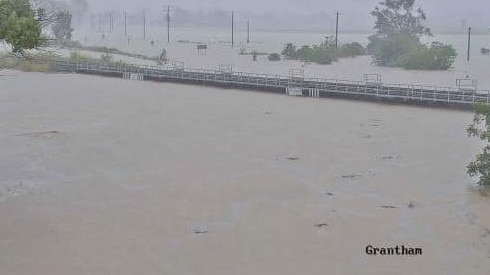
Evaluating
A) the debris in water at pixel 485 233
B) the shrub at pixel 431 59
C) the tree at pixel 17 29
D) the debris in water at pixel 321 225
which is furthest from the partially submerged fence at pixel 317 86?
the tree at pixel 17 29

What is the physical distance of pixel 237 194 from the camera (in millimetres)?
16844

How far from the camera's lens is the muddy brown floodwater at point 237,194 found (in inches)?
482

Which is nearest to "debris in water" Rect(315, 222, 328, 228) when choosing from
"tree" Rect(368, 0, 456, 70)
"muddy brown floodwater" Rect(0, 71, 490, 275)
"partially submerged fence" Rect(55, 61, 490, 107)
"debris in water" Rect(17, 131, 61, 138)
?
"muddy brown floodwater" Rect(0, 71, 490, 275)

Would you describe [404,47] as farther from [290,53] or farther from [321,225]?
[321,225]

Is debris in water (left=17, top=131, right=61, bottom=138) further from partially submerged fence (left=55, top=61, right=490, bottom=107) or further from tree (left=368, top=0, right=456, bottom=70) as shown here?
tree (left=368, top=0, right=456, bottom=70)

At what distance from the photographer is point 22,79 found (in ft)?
161

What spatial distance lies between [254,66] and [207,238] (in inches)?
2062

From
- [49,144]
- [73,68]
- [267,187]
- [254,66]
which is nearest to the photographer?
[267,187]

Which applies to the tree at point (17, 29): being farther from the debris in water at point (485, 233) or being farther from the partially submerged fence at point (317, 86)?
the partially submerged fence at point (317, 86)

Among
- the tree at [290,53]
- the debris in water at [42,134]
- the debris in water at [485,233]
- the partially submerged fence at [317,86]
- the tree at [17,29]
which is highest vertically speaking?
the tree at [290,53]

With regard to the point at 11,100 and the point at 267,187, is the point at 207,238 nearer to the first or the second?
the point at 267,187

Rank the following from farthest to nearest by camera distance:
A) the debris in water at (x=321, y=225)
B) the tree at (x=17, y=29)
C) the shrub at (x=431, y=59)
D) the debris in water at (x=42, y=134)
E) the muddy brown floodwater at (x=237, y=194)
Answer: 1. the shrub at (x=431, y=59)
2. the debris in water at (x=42, y=134)
3. the debris in water at (x=321, y=225)
4. the tree at (x=17, y=29)
5. the muddy brown floodwater at (x=237, y=194)

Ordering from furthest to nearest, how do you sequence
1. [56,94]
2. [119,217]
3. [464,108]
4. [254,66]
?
[254,66] → [56,94] → [464,108] → [119,217]

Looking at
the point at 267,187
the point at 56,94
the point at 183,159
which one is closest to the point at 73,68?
the point at 56,94
